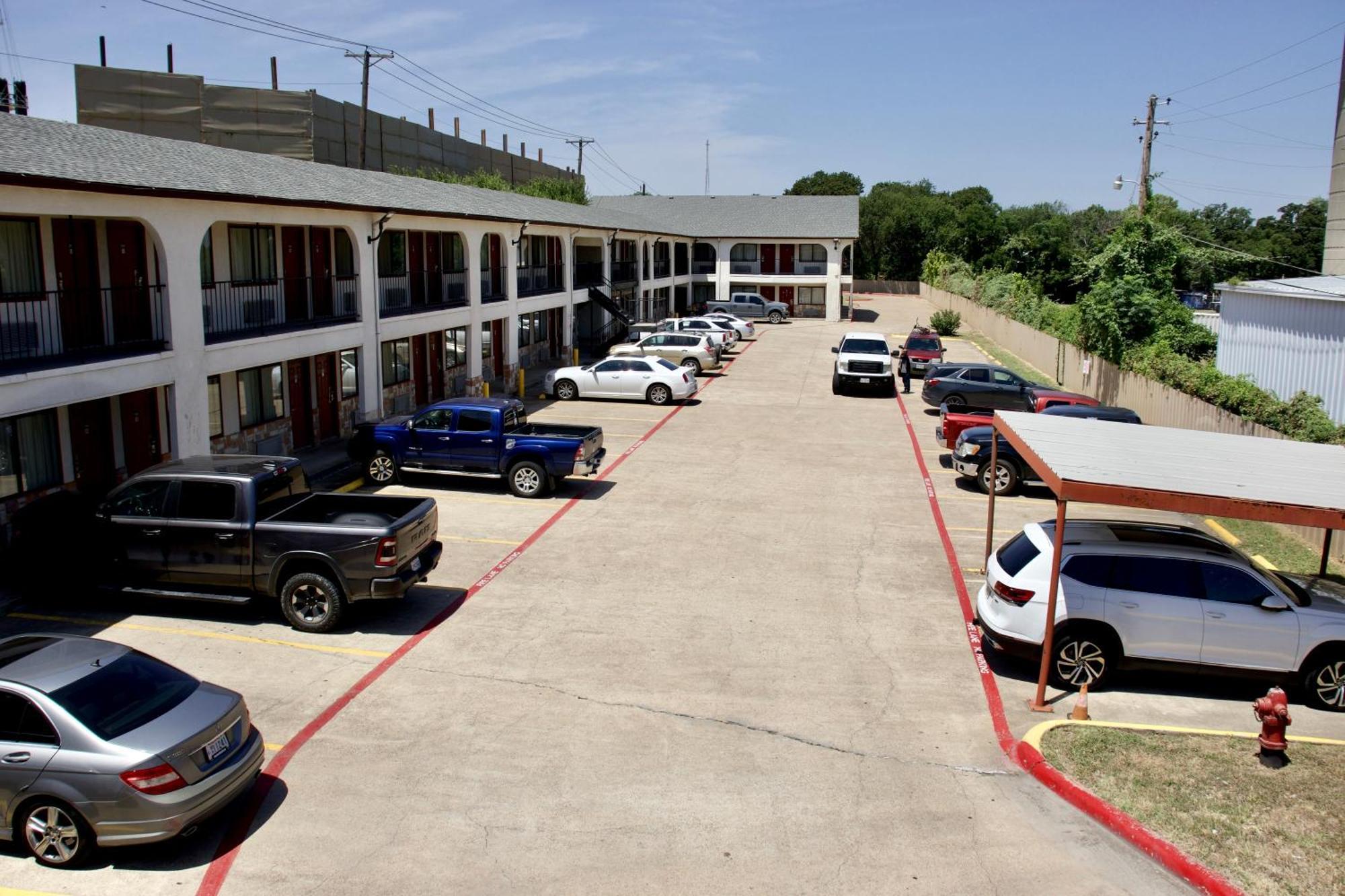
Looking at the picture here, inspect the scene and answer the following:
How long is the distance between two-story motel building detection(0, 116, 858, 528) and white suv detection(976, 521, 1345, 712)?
12809 millimetres

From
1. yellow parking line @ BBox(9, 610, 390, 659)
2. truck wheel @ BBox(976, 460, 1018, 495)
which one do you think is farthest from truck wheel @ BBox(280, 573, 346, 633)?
truck wheel @ BBox(976, 460, 1018, 495)

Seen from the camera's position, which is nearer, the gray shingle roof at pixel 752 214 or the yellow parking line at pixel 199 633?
the yellow parking line at pixel 199 633

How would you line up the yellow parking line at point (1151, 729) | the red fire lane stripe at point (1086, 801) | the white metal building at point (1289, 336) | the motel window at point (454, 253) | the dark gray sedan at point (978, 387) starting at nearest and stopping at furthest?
1. the red fire lane stripe at point (1086, 801)
2. the yellow parking line at point (1151, 729)
3. the white metal building at point (1289, 336)
4. the dark gray sedan at point (978, 387)
5. the motel window at point (454, 253)

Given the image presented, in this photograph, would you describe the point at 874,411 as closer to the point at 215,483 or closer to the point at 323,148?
the point at 215,483

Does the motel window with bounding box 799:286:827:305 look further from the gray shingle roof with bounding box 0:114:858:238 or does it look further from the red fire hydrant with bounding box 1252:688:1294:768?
the red fire hydrant with bounding box 1252:688:1294:768

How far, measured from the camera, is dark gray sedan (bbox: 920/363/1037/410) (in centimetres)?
2803

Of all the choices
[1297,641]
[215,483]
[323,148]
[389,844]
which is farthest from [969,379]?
[323,148]

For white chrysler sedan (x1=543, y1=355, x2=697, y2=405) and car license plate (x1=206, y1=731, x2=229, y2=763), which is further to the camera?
white chrysler sedan (x1=543, y1=355, x2=697, y2=405)

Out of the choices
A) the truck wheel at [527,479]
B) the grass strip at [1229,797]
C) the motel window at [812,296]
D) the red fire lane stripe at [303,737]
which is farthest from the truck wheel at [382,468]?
the motel window at [812,296]

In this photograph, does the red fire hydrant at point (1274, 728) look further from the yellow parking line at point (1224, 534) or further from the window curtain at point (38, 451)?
the window curtain at point (38, 451)

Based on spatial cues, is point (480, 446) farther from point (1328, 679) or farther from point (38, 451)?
point (1328, 679)

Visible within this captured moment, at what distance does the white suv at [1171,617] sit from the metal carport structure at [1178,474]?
30cm

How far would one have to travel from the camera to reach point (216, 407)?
66.2 ft

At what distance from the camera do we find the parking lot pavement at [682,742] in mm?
7742
